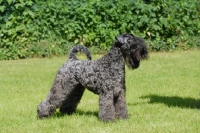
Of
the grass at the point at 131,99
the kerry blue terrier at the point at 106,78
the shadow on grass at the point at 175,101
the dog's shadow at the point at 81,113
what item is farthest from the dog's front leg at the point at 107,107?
the shadow on grass at the point at 175,101

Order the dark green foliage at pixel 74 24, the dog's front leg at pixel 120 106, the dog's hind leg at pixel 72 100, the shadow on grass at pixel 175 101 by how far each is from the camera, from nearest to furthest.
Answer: the dog's front leg at pixel 120 106 → the dog's hind leg at pixel 72 100 → the shadow on grass at pixel 175 101 → the dark green foliage at pixel 74 24

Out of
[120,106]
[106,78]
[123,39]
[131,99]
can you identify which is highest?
[123,39]

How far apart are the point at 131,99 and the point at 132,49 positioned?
7.02 ft

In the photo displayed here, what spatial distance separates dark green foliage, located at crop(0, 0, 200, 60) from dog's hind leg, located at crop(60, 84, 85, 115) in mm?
6621

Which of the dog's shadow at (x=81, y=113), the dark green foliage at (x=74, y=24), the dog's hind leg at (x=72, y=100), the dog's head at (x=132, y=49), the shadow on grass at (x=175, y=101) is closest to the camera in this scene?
the dog's head at (x=132, y=49)

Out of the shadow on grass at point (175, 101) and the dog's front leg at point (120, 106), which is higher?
the dog's front leg at point (120, 106)

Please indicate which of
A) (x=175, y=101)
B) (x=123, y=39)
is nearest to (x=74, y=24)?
(x=175, y=101)

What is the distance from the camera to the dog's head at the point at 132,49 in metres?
6.15

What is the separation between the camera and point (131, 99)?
8125 millimetres

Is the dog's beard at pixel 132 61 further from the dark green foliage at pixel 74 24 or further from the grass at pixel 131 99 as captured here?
the dark green foliage at pixel 74 24

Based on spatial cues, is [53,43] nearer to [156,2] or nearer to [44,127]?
[156,2]

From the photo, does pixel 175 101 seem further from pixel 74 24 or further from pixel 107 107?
pixel 74 24

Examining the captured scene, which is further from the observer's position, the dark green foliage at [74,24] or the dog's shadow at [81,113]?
the dark green foliage at [74,24]

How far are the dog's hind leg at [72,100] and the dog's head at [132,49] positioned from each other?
3.29 feet
